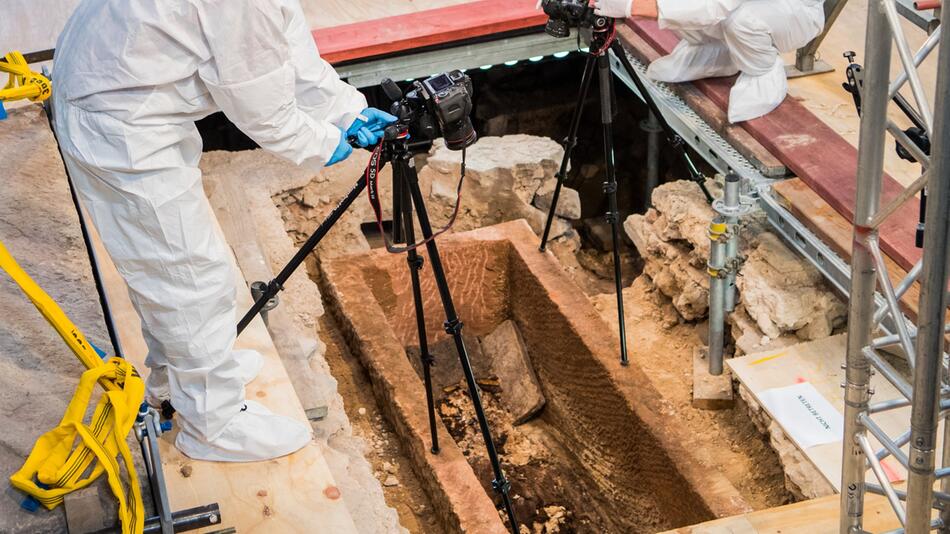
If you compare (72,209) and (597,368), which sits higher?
(72,209)

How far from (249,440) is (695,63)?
2886 mm

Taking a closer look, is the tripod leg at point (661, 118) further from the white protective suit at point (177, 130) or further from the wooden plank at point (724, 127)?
the white protective suit at point (177, 130)

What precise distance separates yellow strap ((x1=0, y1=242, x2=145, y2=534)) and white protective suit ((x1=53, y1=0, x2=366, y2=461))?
21 cm

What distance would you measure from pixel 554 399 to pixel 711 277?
97cm

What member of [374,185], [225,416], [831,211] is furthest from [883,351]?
[225,416]

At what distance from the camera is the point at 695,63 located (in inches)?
207

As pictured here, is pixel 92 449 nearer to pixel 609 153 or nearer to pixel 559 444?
pixel 609 153

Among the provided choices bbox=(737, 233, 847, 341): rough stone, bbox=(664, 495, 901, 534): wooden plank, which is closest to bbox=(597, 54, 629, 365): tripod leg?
bbox=(737, 233, 847, 341): rough stone

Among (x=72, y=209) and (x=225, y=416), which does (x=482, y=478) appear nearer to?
(x=225, y=416)

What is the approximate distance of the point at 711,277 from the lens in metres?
4.50

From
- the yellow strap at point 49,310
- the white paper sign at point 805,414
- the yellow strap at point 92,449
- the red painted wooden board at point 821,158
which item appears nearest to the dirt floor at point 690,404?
the white paper sign at point 805,414

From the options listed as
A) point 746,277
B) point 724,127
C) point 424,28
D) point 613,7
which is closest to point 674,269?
point 746,277

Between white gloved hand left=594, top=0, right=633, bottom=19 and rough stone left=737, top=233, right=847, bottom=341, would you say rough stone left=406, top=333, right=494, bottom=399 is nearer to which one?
rough stone left=737, top=233, right=847, bottom=341

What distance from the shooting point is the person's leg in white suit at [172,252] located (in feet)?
9.59
